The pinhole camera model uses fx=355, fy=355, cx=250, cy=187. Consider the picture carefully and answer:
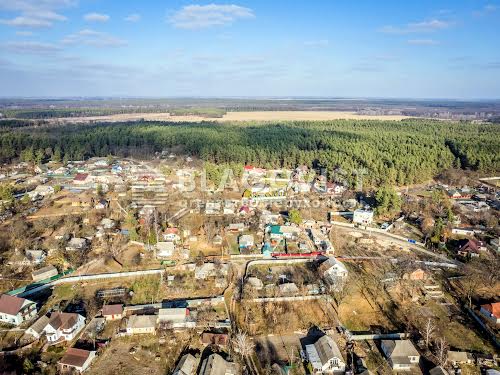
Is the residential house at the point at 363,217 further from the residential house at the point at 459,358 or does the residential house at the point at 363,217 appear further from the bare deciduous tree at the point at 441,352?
the residential house at the point at 459,358

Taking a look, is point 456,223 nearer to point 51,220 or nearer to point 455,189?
point 455,189

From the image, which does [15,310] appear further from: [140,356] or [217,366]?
[217,366]

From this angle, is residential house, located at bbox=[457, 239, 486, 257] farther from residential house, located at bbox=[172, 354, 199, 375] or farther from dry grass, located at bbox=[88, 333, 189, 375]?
dry grass, located at bbox=[88, 333, 189, 375]

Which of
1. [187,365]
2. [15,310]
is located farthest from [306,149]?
[15,310]

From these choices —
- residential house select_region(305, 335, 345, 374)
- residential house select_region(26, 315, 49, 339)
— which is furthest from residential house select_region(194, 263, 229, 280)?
residential house select_region(26, 315, 49, 339)

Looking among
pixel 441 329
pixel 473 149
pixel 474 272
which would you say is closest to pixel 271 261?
pixel 441 329

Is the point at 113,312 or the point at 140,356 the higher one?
the point at 113,312

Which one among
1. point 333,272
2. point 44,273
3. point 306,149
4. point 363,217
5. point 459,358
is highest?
point 306,149

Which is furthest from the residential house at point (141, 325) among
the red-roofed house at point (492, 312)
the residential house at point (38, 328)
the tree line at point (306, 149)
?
the tree line at point (306, 149)
